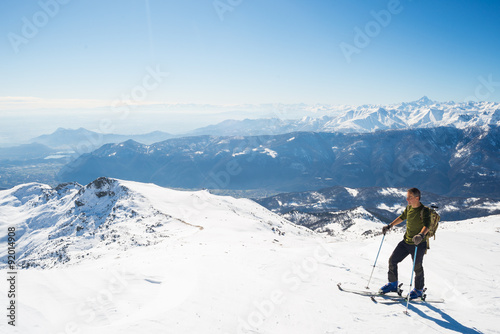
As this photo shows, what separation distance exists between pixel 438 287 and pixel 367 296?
4.49 meters

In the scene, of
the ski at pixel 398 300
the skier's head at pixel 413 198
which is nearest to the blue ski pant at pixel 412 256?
the ski at pixel 398 300

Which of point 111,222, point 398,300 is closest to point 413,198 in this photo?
point 398,300

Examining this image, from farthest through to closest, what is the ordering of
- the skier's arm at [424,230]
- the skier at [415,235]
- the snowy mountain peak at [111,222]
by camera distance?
the snowy mountain peak at [111,222]
the skier at [415,235]
the skier's arm at [424,230]

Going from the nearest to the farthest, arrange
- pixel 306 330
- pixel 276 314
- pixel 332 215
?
1. pixel 306 330
2. pixel 276 314
3. pixel 332 215

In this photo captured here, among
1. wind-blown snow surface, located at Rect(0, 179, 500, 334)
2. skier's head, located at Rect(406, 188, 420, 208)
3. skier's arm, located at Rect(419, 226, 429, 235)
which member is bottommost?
wind-blown snow surface, located at Rect(0, 179, 500, 334)

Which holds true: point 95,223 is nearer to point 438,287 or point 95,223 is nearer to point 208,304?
point 208,304

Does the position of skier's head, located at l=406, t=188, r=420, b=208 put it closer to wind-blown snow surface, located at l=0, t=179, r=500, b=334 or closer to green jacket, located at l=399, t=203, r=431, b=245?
green jacket, located at l=399, t=203, r=431, b=245

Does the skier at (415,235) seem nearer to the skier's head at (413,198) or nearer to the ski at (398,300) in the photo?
the skier's head at (413,198)

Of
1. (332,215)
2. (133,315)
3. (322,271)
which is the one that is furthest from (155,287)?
(332,215)

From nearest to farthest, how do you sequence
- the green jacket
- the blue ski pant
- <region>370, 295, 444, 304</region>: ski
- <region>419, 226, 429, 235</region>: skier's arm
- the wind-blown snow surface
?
the wind-blown snow surface, <region>419, 226, 429, 235</region>: skier's arm, the green jacket, the blue ski pant, <region>370, 295, 444, 304</region>: ski

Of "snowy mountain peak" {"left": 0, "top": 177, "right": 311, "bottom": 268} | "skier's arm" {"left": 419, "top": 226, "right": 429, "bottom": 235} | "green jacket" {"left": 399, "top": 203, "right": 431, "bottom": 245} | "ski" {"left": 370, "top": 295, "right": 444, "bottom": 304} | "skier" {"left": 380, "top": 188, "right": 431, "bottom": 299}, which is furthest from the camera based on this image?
"snowy mountain peak" {"left": 0, "top": 177, "right": 311, "bottom": 268}

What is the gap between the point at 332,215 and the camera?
162875 millimetres

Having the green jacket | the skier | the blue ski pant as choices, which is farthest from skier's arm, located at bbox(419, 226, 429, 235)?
the blue ski pant

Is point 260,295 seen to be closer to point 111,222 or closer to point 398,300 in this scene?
point 398,300
